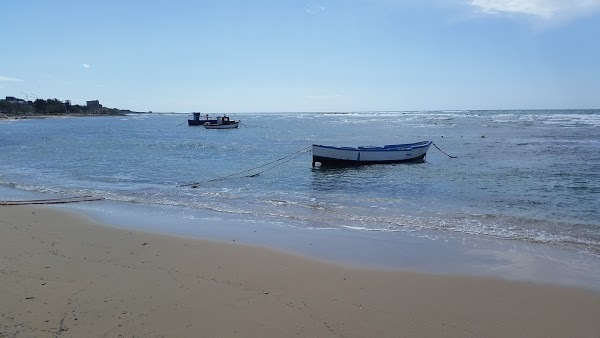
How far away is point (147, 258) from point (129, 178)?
13164 mm

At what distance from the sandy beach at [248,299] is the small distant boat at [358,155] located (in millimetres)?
17531

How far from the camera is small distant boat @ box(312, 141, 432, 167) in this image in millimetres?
25453

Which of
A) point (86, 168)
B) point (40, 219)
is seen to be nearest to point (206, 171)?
point (86, 168)

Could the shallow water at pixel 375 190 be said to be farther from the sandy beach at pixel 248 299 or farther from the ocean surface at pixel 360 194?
the sandy beach at pixel 248 299

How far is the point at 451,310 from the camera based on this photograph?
5.64 metres

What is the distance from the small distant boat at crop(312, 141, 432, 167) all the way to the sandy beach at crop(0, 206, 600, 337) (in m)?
17.5

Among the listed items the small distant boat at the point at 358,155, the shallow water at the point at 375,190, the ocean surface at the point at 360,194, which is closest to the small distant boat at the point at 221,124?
the shallow water at the point at 375,190

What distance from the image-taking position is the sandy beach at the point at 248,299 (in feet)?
16.4

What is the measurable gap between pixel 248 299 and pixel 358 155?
67.7 ft

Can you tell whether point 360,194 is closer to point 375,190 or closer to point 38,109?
point 375,190

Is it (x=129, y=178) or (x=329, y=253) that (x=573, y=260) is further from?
(x=129, y=178)

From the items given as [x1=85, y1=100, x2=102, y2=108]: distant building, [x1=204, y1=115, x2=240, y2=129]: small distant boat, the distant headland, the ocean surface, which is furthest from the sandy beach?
[x1=85, y1=100, x2=102, y2=108]: distant building

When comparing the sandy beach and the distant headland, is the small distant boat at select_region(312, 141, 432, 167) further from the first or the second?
the distant headland

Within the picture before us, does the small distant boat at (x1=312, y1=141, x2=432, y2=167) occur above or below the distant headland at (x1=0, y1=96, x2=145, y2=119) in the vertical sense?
below
